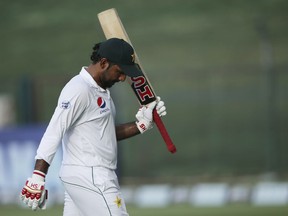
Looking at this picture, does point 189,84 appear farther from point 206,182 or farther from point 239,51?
point 206,182

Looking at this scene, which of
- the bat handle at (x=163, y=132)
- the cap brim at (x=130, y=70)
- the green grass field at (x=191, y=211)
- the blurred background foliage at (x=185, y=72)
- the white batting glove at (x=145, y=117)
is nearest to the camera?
the cap brim at (x=130, y=70)

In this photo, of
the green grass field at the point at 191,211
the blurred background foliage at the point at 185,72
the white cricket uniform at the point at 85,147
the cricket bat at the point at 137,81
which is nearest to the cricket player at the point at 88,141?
the white cricket uniform at the point at 85,147

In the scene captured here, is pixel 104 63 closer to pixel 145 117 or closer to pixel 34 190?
pixel 145 117

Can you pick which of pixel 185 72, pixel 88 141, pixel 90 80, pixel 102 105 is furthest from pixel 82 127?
pixel 185 72

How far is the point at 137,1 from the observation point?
30.4 meters

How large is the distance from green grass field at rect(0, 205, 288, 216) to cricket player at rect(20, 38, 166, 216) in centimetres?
581

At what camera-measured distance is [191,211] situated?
13602 millimetres

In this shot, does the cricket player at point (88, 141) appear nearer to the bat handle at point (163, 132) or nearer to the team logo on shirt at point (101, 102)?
the team logo on shirt at point (101, 102)

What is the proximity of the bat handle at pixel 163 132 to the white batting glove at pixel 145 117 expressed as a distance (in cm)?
4

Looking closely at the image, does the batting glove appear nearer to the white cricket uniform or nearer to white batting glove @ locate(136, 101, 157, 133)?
the white cricket uniform

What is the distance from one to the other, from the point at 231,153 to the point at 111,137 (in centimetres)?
1464

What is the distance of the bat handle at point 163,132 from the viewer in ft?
24.1

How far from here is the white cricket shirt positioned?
21.7ft

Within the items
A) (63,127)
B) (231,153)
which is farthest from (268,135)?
(63,127)
